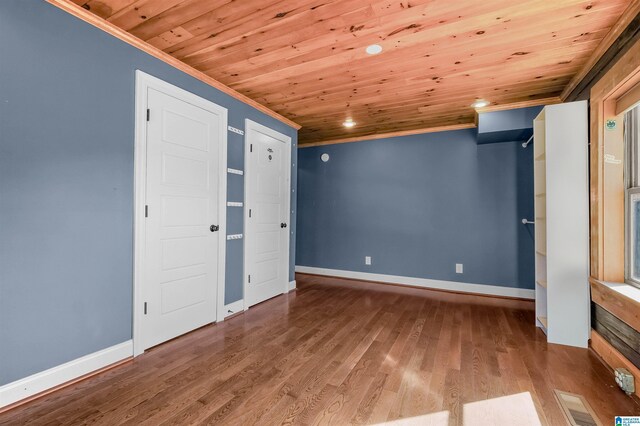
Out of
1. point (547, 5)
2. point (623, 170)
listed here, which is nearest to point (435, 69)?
point (547, 5)

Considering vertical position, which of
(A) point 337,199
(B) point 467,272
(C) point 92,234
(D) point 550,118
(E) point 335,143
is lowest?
(B) point 467,272

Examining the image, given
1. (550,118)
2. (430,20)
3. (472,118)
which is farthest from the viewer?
(472,118)

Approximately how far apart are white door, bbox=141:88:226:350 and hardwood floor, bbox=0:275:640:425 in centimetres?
27

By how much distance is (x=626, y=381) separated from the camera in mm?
1782

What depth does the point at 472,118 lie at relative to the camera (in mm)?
4031

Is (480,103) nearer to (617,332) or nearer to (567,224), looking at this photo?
(567,224)

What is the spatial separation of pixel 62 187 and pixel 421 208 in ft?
13.9

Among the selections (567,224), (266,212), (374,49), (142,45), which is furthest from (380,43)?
(266,212)

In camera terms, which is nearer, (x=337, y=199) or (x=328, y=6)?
(x=328, y=6)

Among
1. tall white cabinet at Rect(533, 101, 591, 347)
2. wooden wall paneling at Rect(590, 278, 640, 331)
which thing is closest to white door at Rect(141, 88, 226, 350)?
tall white cabinet at Rect(533, 101, 591, 347)

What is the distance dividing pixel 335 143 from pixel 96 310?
4214mm

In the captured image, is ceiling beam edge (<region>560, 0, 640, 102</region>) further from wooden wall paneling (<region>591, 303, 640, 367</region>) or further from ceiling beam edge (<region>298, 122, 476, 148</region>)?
wooden wall paneling (<region>591, 303, 640, 367</region>)

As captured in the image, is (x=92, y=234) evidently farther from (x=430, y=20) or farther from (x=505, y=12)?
(x=505, y=12)

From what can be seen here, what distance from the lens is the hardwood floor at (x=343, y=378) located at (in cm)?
162
